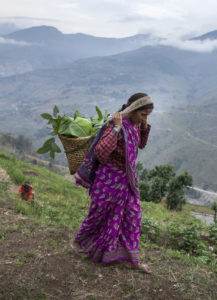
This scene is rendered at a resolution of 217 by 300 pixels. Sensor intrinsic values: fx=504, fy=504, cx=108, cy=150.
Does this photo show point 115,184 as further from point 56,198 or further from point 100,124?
point 56,198

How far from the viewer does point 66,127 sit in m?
6.17

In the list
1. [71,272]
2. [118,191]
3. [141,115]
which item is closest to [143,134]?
[141,115]

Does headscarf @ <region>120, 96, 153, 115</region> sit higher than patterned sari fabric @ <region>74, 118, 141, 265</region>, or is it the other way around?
headscarf @ <region>120, 96, 153, 115</region>

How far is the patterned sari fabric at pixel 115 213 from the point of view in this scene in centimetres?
605

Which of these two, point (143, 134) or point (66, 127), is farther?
point (143, 134)

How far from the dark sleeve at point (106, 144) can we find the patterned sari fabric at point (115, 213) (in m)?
0.26

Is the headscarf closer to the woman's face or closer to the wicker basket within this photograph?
the woman's face

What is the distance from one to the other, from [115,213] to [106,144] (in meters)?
0.95

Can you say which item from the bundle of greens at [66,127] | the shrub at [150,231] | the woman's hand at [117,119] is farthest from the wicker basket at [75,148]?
the shrub at [150,231]

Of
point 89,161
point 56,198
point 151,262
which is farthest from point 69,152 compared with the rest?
point 56,198

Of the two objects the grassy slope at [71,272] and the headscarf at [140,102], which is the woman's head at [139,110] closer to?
the headscarf at [140,102]

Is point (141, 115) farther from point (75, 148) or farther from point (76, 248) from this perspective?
point (76, 248)

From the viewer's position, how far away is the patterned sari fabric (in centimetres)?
605

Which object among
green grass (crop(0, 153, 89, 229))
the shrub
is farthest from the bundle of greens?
the shrub
